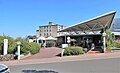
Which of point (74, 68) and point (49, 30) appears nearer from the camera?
point (74, 68)

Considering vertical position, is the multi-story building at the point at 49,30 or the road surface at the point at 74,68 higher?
the multi-story building at the point at 49,30

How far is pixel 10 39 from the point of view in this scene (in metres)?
30.6

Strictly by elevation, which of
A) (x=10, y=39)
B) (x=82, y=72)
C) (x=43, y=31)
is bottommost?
(x=82, y=72)

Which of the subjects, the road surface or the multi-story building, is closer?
the road surface

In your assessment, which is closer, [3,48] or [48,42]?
[3,48]

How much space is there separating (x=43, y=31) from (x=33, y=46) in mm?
107089

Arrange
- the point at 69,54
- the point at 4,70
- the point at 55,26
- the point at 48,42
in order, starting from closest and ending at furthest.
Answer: the point at 4,70
the point at 69,54
the point at 48,42
the point at 55,26

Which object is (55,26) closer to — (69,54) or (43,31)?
(43,31)

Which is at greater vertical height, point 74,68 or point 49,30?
point 49,30

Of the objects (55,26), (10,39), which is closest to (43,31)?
(55,26)

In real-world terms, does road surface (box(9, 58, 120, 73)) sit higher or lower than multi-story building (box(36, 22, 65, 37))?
lower

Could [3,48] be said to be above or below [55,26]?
below

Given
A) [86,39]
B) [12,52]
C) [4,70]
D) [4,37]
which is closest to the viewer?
[4,70]

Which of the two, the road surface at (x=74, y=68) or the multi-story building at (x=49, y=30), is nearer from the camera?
the road surface at (x=74, y=68)
